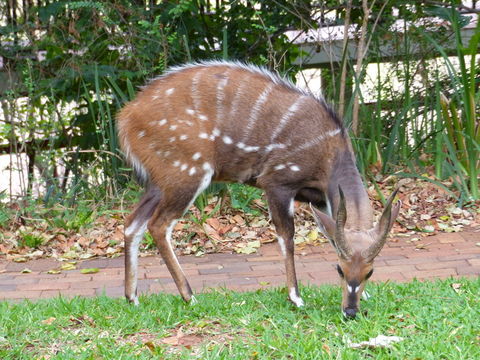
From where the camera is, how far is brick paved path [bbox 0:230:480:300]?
566 cm

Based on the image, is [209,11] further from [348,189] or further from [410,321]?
[410,321]

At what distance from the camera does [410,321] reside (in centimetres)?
433

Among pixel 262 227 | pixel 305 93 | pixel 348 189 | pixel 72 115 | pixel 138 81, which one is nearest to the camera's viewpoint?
pixel 348 189

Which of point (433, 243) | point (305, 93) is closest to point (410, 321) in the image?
point (305, 93)

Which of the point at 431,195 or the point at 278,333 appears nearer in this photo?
the point at 278,333

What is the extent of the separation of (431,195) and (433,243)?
1.17m

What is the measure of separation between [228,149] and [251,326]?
1.31 meters

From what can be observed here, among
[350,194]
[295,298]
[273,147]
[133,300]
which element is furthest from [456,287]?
[133,300]

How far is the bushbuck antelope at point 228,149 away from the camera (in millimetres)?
5051

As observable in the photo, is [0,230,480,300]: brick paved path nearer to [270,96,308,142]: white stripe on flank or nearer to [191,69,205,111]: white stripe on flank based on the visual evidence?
[270,96,308,142]: white stripe on flank

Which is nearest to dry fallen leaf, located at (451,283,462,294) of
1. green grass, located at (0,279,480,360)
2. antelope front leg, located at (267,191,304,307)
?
green grass, located at (0,279,480,360)

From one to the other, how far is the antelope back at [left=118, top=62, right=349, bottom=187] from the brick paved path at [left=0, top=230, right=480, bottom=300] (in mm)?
943

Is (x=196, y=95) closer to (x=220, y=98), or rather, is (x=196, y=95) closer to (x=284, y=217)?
(x=220, y=98)

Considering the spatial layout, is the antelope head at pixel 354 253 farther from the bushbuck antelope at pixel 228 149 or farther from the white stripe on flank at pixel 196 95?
the white stripe on flank at pixel 196 95
